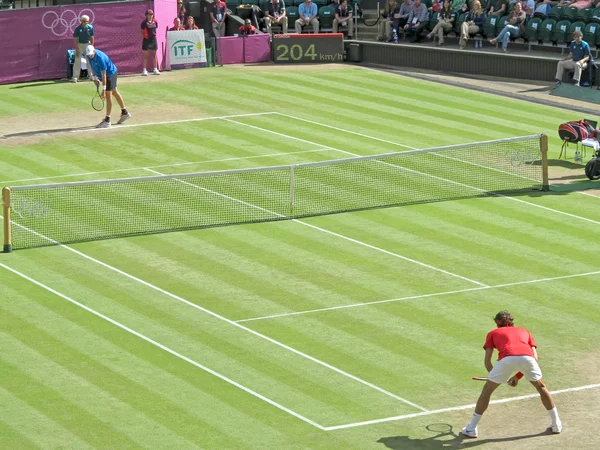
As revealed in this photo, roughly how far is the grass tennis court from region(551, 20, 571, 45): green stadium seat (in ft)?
39.0

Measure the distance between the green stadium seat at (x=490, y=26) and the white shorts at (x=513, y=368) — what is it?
32.8 meters

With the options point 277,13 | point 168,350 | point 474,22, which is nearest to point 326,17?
point 277,13

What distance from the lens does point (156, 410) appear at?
19.0 meters

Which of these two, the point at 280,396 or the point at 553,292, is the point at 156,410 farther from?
the point at 553,292

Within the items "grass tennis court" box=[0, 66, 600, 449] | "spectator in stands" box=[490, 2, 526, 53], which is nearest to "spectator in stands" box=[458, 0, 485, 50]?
"spectator in stands" box=[490, 2, 526, 53]

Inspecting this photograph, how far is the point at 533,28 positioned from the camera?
158ft

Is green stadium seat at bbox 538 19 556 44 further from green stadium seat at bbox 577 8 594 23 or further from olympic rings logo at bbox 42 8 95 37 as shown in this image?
olympic rings logo at bbox 42 8 95 37

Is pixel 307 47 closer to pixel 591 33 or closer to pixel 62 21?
pixel 62 21

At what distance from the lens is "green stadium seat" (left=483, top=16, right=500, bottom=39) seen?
49062 millimetres

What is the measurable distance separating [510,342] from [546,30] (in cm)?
3173

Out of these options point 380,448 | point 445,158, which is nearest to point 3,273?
point 380,448

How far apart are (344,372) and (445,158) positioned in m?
14.5

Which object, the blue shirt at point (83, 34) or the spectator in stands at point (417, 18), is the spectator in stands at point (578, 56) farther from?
the blue shirt at point (83, 34)

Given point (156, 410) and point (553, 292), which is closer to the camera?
point (156, 410)
